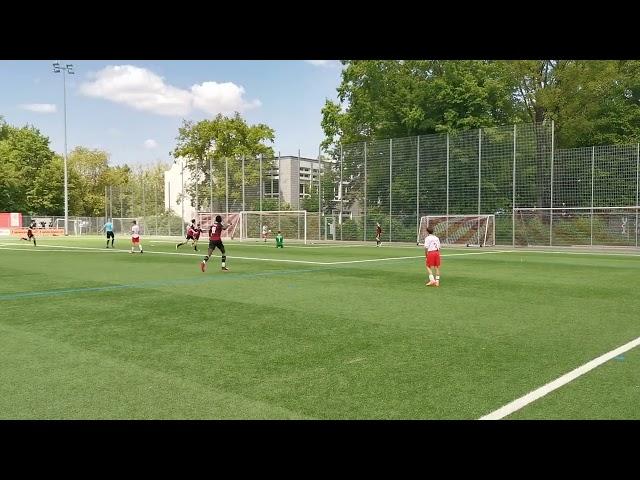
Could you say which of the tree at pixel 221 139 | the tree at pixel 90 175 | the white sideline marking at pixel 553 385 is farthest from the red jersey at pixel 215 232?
the tree at pixel 90 175

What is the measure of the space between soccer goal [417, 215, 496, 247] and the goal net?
1696 mm

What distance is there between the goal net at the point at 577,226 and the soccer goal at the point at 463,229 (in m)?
1.70

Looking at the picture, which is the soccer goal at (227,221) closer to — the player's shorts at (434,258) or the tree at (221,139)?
the tree at (221,139)

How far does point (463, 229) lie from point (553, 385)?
30912 mm

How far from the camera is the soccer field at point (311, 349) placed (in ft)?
15.5

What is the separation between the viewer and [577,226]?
3103 centimetres

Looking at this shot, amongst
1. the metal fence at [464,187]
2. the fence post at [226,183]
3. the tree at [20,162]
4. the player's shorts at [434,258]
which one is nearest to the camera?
the player's shorts at [434,258]

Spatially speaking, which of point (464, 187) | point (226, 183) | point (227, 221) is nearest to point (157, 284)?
point (464, 187)

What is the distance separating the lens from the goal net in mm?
29828

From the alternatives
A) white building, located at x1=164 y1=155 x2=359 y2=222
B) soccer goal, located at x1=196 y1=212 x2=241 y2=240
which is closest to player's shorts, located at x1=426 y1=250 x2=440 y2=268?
white building, located at x1=164 y1=155 x2=359 y2=222

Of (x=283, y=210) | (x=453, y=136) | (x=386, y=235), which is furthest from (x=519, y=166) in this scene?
(x=283, y=210)

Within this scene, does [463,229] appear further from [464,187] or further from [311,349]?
[311,349]

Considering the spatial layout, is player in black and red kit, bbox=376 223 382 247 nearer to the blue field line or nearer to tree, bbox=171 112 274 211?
the blue field line

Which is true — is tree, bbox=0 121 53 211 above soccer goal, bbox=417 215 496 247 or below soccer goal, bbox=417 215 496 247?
above
